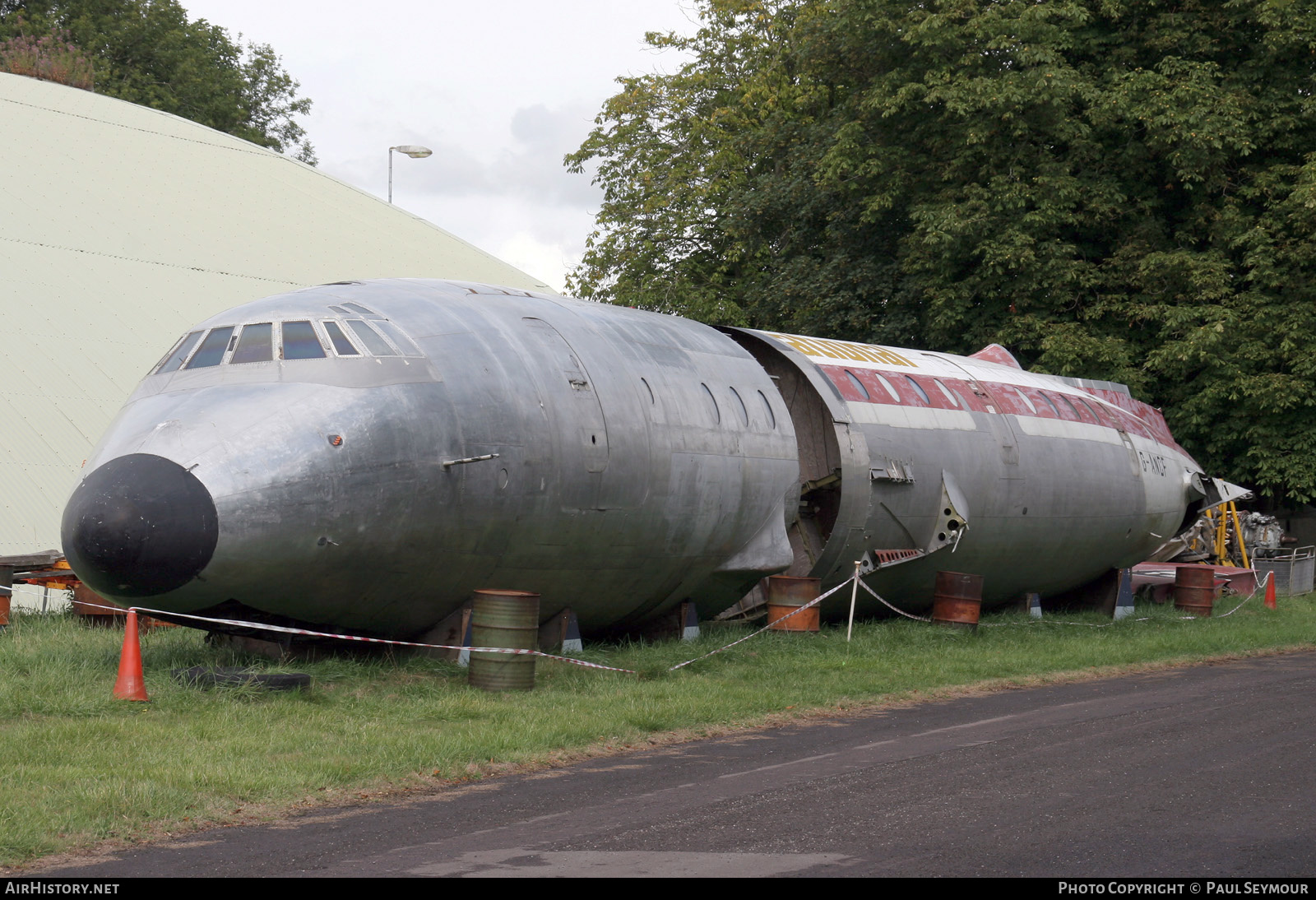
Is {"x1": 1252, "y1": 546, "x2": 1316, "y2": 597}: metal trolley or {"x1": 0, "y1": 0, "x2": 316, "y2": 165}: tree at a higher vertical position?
{"x1": 0, "y1": 0, "x2": 316, "y2": 165}: tree

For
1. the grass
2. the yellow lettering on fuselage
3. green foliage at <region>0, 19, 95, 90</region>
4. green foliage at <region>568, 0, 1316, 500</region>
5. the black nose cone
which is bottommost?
the grass

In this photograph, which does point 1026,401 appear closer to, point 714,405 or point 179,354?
point 714,405

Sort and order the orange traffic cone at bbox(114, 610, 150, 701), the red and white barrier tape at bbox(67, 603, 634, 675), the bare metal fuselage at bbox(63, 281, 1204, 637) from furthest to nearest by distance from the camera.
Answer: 1. the red and white barrier tape at bbox(67, 603, 634, 675)
2. the bare metal fuselage at bbox(63, 281, 1204, 637)
3. the orange traffic cone at bbox(114, 610, 150, 701)

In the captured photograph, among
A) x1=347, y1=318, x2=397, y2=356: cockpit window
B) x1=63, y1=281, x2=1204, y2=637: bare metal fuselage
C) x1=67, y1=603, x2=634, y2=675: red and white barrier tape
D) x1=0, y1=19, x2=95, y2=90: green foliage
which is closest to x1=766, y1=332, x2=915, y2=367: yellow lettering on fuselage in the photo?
x1=63, y1=281, x2=1204, y2=637: bare metal fuselage

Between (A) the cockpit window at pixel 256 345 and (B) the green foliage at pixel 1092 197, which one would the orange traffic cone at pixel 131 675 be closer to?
(A) the cockpit window at pixel 256 345

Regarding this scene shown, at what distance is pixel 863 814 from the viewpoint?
8.05 m

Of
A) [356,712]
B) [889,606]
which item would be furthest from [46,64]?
[356,712]

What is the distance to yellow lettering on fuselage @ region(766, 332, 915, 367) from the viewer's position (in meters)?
18.3

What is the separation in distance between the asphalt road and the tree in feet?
163

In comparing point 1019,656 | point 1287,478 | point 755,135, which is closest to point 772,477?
point 1019,656

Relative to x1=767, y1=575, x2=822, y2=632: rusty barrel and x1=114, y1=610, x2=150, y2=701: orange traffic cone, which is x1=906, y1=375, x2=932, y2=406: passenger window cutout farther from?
x1=114, y1=610, x2=150, y2=701: orange traffic cone

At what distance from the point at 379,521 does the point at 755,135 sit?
31.0 m

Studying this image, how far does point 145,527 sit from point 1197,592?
18.4 metres

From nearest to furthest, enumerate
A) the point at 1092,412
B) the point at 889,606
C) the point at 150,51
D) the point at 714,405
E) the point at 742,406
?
the point at 714,405 → the point at 742,406 → the point at 889,606 → the point at 1092,412 → the point at 150,51
